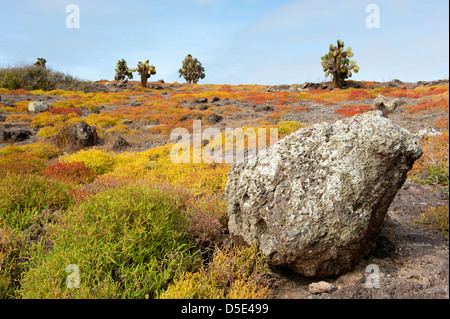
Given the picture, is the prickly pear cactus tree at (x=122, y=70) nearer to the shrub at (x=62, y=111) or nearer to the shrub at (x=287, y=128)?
the shrub at (x=62, y=111)

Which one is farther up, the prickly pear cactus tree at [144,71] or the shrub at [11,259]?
the prickly pear cactus tree at [144,71]

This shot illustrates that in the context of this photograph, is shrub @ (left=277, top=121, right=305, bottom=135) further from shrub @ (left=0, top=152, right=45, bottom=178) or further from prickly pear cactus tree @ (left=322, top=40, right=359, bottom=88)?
prickly pear cactus tree @ (left=322, top=40, right=359, bottom=88)

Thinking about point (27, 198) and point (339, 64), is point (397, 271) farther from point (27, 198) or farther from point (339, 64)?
point (339, 64)

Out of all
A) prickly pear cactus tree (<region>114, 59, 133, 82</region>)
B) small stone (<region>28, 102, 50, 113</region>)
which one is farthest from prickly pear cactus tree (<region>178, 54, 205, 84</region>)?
small stone (<region>28, 102, 50, 113</region>)

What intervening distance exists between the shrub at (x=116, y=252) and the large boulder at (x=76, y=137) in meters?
11.3

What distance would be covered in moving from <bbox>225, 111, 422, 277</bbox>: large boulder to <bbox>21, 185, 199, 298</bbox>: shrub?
4.55ft

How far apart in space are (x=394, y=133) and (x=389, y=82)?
54657 millimetres

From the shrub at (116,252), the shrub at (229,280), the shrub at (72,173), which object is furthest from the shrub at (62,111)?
the shrub at (229,280)

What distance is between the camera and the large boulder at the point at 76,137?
14484 mm

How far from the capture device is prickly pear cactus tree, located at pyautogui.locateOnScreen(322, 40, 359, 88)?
4228cm

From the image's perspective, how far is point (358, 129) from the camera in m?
3.72

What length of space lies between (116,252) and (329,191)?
2.92 meters
